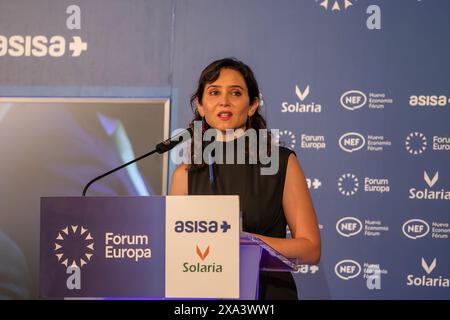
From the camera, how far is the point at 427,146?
4.06 metres

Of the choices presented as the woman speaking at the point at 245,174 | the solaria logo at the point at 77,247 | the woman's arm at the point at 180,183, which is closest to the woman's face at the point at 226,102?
the woman speaking at the point at 245,174

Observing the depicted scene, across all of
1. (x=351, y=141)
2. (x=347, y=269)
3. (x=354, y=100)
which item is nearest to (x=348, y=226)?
(x=347, y=269)

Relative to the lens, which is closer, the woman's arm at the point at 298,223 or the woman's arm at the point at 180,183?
the woman's arm at the point at 298,223

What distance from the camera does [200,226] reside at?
1.84 metres

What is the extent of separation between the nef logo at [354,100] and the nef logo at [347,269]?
1.03m

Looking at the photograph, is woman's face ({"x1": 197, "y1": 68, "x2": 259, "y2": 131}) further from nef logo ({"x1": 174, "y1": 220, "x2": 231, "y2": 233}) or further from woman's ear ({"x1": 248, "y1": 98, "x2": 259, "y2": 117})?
nef logo ({"x1": 174, "y1": 220, "x2": 231, "y2": 233})

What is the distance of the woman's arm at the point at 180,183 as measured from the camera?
2.90 m

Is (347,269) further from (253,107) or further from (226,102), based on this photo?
(226,102)

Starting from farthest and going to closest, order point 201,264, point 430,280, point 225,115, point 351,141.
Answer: point 351,141 < point 430,280 < point 225,115 < point 201,264

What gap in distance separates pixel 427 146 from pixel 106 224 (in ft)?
9.18

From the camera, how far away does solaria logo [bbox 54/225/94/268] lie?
6.11 ft

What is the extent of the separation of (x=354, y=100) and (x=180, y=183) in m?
1.70

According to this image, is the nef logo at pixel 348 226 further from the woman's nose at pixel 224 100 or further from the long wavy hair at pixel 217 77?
the woman's nose at pixel 224 100
